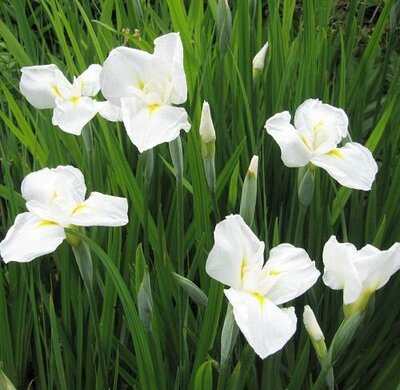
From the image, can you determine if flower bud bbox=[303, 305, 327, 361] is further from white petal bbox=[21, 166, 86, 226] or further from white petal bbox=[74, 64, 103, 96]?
white petal bbox=[74, 64, 103, 96]

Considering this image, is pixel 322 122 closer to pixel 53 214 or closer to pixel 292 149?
pixel 292 149

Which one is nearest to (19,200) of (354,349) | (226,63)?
(226,63)

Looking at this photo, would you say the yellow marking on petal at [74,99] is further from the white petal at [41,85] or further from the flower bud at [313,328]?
the flower bud at [313,328]

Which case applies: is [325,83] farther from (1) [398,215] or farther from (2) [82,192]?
(2) [82,192]

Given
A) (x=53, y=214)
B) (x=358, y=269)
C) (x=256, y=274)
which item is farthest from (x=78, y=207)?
(x=358, y=269)

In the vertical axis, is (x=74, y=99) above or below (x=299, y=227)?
above

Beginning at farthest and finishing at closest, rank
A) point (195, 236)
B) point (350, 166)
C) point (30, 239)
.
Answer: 1. point (195, 236)
2. point (350, 166)
3. point (30, 239)

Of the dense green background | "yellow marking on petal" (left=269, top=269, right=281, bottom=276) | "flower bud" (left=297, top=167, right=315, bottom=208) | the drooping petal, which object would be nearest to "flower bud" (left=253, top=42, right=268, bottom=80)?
the dense green background

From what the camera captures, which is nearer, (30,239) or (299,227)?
(30,239)
